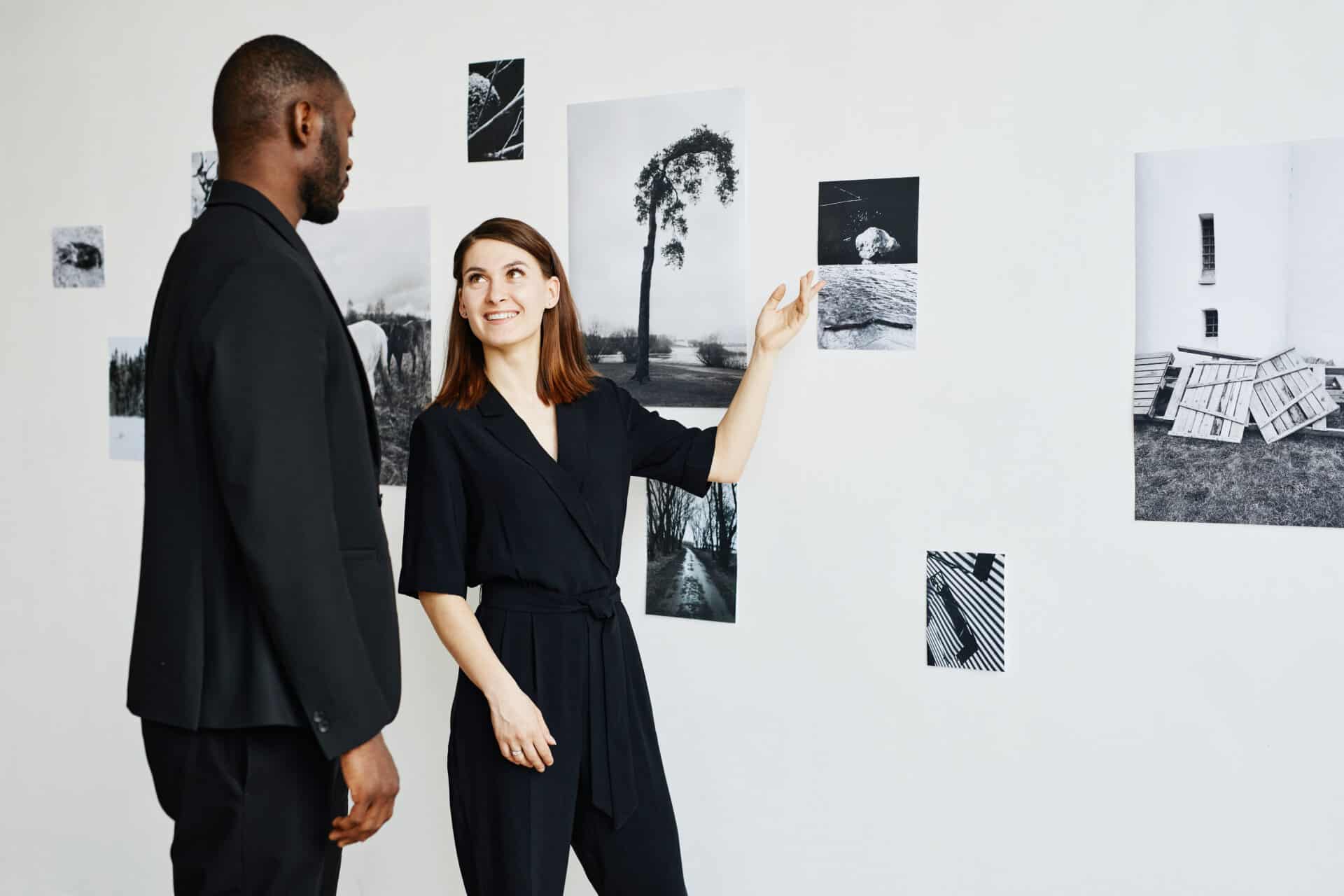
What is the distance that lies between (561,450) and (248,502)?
2.33 feet

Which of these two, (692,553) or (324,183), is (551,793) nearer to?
(692,553)

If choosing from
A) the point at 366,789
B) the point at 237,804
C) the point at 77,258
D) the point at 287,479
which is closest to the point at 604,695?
the point at 366,789

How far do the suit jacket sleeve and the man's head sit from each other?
0.60ft

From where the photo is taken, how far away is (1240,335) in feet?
5.75

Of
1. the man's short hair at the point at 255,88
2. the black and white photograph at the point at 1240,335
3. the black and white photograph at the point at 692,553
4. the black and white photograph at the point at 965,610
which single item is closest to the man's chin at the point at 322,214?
the man's short hair at the point at 255,88

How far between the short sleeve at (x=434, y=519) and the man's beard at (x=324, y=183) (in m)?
0.49

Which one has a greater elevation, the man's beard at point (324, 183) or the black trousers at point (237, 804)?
the man's beard at point (324, 183)

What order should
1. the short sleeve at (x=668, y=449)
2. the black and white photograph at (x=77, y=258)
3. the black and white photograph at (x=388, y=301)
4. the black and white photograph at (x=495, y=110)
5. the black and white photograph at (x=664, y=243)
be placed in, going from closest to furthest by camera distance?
1. the short sleeve at (x=668, y=449)
2. the black and white photograph at (x=664, y=243)
3. the black and white photograph at (x=495, y=110)
4. the black and white photograph at (x=388, y=301)
5. the black and white photograph at (x=77, y=258)

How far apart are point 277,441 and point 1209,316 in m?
1.52

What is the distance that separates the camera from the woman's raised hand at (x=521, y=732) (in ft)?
5.51

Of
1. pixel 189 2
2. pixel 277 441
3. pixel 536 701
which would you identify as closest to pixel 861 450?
pixel 536 701

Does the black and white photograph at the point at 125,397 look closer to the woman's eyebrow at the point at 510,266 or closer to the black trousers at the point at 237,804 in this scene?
the woman's eyebrow at the point at 510,266

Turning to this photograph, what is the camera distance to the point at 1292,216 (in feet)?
5.64

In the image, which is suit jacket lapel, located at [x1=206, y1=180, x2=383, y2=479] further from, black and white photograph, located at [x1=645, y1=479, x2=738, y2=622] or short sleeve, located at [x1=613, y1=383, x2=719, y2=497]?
black and white photograph, located at [x1=645, y1=479, x2=738, y2=622]
